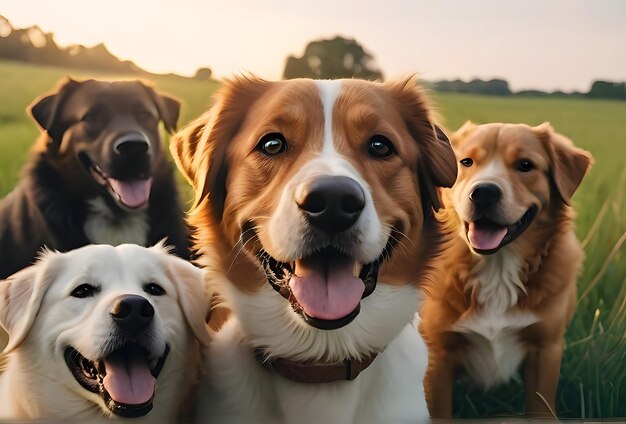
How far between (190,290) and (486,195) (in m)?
1.01

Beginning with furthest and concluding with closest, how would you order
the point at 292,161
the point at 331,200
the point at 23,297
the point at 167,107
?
the point at 167,107
the point at 23,297
the point at 292,161
the point at 331,200

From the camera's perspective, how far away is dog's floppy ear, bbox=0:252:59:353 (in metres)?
2.58

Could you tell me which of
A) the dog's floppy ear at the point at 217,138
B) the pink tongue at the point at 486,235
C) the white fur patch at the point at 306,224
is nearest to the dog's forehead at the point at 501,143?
the pink tongue at the point at 486,235

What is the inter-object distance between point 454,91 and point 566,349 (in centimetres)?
97

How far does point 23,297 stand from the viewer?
260 cm

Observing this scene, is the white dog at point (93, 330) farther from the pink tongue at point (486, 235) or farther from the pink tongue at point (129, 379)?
the pink tongue at point (486, 235)

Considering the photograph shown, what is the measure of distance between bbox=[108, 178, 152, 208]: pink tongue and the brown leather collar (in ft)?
2.01

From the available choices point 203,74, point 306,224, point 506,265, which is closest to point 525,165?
Answer: point 506,265

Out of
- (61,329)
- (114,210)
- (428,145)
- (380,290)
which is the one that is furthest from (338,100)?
(61,329)

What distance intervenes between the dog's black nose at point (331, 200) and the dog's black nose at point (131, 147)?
59 centimetres

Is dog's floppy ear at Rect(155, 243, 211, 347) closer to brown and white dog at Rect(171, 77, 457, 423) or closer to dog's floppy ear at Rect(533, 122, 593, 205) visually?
brown and white dog at Rect(171, 77, 457, 423)

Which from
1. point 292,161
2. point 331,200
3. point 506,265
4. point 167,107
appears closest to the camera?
point 331,200

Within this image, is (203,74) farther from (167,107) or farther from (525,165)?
(525,165)

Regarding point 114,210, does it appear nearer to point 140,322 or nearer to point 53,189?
point 53,189
